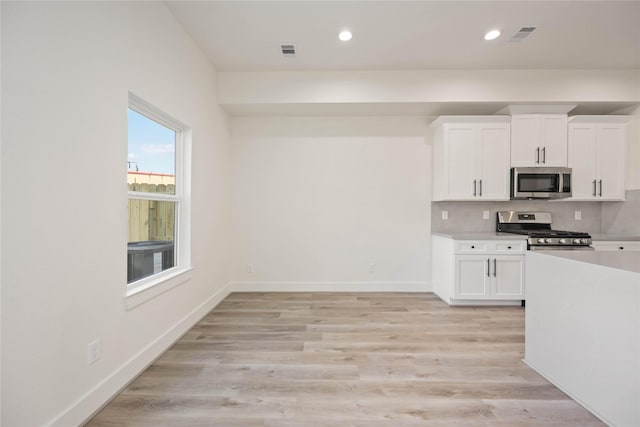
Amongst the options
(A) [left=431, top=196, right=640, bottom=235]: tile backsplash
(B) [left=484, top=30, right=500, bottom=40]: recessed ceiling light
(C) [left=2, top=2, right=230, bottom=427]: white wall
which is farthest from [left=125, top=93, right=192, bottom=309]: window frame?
(A) [left=431, top=196, right=640, bottom=235]: tile backsplash

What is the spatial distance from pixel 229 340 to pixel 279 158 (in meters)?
2.58

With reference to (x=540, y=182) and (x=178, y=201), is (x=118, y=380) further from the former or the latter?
(x=540, y=182)

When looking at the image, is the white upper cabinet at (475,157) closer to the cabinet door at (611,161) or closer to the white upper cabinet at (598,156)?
the white upper cabinet at (598,156)

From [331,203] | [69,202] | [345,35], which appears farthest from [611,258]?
[69,202]

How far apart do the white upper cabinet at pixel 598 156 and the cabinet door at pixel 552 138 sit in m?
0.12

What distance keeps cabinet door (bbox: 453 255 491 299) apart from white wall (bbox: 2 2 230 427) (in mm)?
3301

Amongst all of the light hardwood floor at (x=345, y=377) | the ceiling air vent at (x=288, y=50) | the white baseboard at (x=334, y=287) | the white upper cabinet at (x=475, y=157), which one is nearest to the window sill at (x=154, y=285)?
the light hardwood floor at (x=345, y=377)

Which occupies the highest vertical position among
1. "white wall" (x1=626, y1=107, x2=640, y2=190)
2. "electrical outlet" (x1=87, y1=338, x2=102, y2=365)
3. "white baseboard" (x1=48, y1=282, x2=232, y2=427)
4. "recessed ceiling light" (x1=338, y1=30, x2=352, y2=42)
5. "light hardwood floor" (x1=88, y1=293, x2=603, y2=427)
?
"recessed ceiling light" (x1=338, y1=30, x2=352, y2=42)

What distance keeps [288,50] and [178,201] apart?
201cm

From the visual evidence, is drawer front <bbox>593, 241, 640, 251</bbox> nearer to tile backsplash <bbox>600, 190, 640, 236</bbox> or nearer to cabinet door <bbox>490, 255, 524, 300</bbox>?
tile backsplash <bbox>600, 190, 640, 236</bbox>

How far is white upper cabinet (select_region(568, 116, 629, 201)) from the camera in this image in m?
3.90

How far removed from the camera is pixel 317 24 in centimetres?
285

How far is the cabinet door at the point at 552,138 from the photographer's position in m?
3.87

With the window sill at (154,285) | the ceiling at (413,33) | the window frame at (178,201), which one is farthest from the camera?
the ceiling at (413,33)
